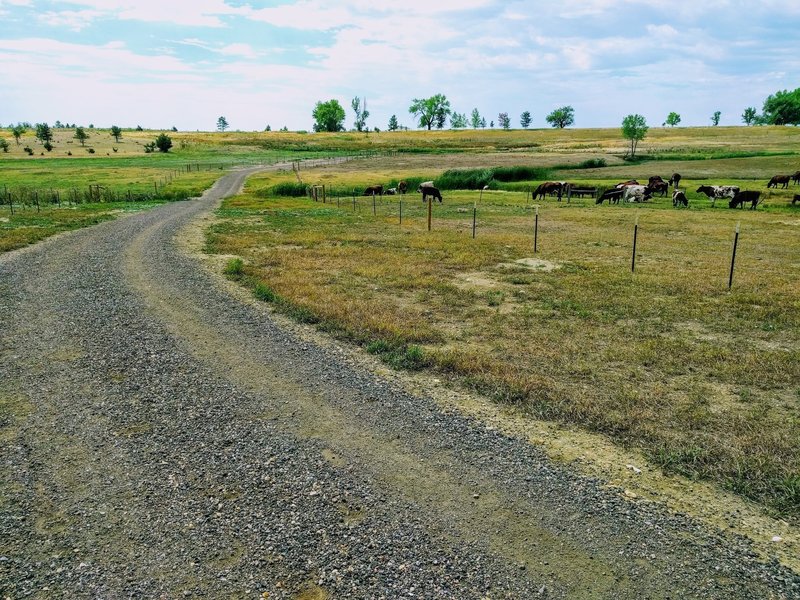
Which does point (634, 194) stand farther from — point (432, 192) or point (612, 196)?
point (432, 192)

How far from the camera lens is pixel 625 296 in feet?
43.2

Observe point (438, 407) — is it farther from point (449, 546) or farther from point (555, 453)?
point (449, 546)

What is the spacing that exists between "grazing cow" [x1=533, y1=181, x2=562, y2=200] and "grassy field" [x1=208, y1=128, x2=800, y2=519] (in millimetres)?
15744

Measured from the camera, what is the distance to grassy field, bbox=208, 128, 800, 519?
6.78 metres

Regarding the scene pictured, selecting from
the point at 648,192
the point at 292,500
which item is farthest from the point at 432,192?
the point at 292,500

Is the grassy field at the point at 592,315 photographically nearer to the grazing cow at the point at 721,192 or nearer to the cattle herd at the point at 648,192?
the cattle herd at the point at 648,192

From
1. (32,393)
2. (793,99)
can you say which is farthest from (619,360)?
(793,99)

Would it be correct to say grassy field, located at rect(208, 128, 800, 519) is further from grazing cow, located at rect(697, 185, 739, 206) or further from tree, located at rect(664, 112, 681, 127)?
tree, located at rect(664, 112, 681, 127)

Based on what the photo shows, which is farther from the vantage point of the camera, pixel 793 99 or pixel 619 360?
pixel 793 99

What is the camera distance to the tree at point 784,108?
483ft

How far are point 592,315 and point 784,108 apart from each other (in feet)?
585

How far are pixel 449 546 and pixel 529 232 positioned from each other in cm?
2169

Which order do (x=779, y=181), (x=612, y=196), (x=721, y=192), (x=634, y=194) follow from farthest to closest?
1. (x=779, y=181)
2. (x=634, y=194)
3. (x=612, y=196)
4. (x=721, y=192)

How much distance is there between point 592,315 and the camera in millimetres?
11594
